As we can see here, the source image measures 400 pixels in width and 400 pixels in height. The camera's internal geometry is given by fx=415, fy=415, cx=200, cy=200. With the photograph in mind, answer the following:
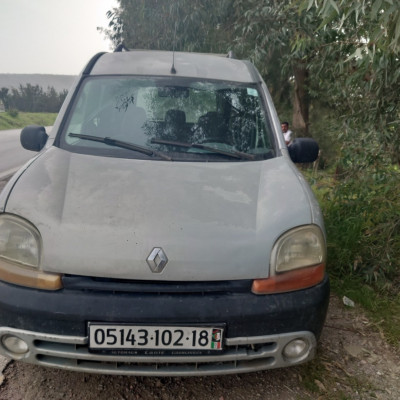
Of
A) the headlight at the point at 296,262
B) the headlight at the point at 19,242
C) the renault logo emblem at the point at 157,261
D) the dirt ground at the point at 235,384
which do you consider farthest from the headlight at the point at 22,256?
the headlight at the point at 296,262

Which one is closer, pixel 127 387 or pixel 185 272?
pixel 185 272

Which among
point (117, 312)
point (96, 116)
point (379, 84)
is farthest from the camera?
point (379, 84)

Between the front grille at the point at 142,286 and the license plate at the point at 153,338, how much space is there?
0.15 metres

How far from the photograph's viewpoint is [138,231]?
1885 millimetres

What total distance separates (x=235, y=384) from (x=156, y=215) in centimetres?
107

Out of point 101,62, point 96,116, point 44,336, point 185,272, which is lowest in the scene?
point 44,336

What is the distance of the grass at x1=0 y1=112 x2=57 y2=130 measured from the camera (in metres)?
41.4

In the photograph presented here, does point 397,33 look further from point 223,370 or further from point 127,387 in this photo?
point 127,387

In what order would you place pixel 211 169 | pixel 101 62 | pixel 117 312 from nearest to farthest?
pixel 117 312, pixel 211 169, pixel 101 62

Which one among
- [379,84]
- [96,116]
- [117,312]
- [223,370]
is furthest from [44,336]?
[379,84]

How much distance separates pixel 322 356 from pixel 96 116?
2139 millimetres

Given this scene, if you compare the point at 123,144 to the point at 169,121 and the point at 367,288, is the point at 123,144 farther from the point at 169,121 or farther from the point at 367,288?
the point at 367,288

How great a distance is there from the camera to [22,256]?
189 centimetres

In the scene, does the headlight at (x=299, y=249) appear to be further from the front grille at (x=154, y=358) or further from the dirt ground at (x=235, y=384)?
the dirt ground at (x=235, y=384)
